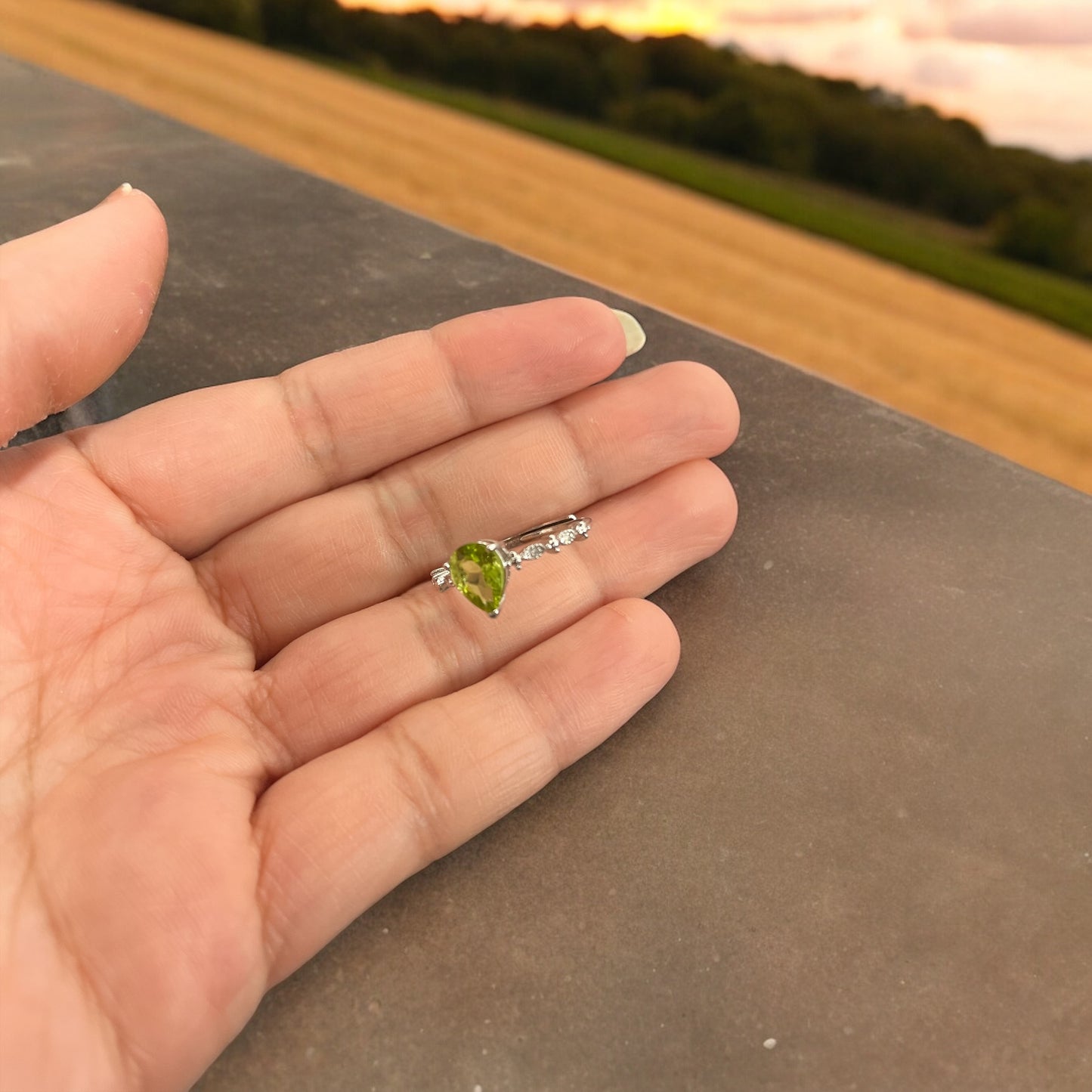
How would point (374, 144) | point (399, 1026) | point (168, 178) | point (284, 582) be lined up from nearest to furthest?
point (399, 1026), point (284, 582), point (168, 178), point (374, 144)

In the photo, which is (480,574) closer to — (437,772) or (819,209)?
(437,772)

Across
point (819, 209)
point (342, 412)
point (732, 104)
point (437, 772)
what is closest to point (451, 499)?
point (342, 412)

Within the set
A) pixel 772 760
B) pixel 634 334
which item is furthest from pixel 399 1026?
pixel 634 334

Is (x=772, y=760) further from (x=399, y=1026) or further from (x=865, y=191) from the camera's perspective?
(x=865, y=191)

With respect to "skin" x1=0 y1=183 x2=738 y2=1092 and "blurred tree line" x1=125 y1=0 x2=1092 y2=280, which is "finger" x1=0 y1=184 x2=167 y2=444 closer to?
"skin" x1=0 y1=183 x2=738 y2=1092

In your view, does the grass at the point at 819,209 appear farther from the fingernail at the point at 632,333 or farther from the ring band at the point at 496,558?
the ring band at the point at 496,558
